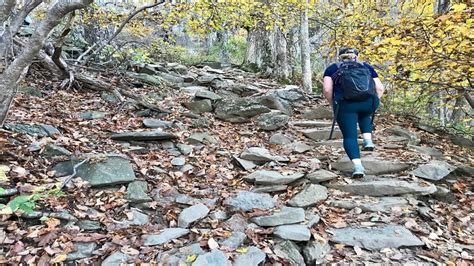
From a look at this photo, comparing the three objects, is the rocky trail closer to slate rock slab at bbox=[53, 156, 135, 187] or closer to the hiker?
slate rock slab at bbox=[53, 156, 135, 187]

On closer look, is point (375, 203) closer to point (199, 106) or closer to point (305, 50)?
point (199, 106)

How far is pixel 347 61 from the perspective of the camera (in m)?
4.87

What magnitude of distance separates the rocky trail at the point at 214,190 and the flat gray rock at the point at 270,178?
19mm

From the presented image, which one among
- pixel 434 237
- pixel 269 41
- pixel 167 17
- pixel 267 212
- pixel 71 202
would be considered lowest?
pixel 434 237

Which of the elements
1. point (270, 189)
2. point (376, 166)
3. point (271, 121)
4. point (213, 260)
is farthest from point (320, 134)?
point (213, 260)

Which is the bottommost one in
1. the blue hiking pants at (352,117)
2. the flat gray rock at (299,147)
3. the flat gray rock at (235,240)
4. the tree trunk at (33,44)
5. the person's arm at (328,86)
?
the flat gray rock at (299,147)

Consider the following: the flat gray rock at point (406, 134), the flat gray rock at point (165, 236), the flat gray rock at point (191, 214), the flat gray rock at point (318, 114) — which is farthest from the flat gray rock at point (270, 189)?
the flat gray rock at point (318, 114)

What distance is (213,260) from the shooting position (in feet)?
9.99

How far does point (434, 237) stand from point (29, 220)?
409 centimetres

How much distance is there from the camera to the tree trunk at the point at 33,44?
4.10 m

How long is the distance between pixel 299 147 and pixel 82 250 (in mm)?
4064

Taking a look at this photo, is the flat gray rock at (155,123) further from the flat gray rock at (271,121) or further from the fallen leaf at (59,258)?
the fallen leaf at (59,258)

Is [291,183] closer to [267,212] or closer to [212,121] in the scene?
[267,212]

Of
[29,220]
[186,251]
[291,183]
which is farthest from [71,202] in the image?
[291,183]
